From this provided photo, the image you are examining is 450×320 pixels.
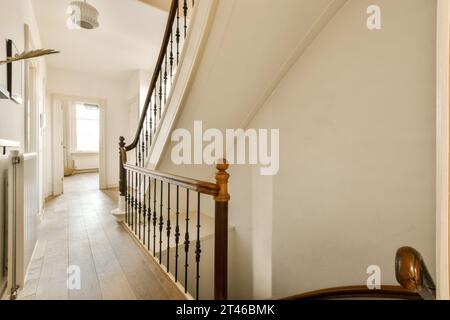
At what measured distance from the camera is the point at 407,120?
55.7 inches

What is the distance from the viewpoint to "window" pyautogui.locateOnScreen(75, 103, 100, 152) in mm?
7469

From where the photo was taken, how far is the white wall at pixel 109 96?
4695 mm

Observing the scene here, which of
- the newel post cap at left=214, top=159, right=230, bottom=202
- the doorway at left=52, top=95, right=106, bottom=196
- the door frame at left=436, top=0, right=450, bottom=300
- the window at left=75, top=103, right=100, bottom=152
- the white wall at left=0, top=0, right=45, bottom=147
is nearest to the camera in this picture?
the door frame at left=436, top=0, right=450, bottom=300

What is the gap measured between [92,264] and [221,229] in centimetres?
132

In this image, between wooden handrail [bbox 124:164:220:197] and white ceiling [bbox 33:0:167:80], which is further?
white ceiling [bbox 33:0:167:80]

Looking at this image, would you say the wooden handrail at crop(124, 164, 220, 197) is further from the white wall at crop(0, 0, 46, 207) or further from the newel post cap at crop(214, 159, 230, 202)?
the white wall at crop(0, 0, 46, 207)

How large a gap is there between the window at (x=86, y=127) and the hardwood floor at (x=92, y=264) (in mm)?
5128

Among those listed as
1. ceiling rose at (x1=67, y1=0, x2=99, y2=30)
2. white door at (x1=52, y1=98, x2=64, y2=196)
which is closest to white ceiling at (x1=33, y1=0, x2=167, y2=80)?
ceiling rose at (x1=67, y1=0, x2=99, y2=30)

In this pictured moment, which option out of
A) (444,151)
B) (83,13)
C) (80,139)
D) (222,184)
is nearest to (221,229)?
(222,184)

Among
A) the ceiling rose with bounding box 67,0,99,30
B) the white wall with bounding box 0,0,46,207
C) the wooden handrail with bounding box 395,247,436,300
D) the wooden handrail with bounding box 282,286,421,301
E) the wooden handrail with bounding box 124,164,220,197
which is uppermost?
the ceiling rose with bounding box 67,0,99,30

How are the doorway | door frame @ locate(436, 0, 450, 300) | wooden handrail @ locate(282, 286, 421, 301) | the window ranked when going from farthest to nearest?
the window → the doorway → wooden handrail @ locate(282, 286, 421, 301) → door frame @ locate(436, 0, 450, 300)

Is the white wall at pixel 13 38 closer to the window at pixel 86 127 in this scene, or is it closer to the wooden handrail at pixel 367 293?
the wooden handrail at pixel 367 293

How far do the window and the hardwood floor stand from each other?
5.13 metres

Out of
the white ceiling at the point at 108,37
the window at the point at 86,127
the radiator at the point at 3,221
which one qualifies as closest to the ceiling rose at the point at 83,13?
the white ceiling at the point at 108,37
